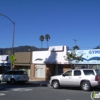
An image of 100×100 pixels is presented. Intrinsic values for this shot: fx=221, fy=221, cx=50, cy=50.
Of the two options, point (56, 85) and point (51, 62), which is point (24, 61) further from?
point (56, 85)

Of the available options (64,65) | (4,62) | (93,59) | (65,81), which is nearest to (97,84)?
(65,81)

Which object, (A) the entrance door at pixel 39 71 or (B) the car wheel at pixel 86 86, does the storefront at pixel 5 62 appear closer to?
(A) the entrance door at pixel 39 71

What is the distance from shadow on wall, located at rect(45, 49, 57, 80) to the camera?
29812mm

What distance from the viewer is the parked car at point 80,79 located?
1762 cm

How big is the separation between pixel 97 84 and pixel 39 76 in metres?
15.4

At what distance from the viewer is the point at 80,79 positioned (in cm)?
1831

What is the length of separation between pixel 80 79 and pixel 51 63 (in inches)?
469

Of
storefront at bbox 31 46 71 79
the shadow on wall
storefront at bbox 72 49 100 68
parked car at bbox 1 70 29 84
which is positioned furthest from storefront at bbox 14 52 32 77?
storefront at bbox 72 49 100 68

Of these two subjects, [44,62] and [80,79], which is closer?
[80,79]

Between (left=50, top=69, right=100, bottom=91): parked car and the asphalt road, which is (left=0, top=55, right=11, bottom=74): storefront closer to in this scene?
(left=50, top=69, right=100, bottom=91): parked car

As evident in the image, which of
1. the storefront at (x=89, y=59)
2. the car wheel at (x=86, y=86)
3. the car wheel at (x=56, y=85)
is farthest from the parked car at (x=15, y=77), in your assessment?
the car wheel at (x=86, y=86)

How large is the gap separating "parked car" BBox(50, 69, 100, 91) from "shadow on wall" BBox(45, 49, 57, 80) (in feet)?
32.1

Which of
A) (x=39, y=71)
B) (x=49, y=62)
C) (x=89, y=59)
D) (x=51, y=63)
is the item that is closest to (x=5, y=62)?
(x=39, y=71)

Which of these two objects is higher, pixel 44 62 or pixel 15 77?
pixel 44 62
